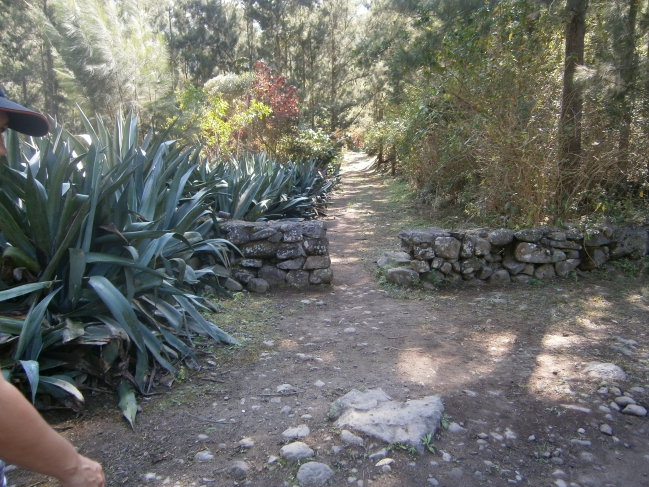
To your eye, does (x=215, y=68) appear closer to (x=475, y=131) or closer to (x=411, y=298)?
(x=475, y=131)

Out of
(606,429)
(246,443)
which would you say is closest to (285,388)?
(246,443)

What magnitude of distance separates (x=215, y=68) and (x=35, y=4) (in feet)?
49.0

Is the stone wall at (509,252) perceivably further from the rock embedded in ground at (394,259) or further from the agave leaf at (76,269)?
the agave leaf at (76,269)

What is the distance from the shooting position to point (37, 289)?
268cm

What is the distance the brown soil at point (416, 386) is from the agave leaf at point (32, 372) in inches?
13.5

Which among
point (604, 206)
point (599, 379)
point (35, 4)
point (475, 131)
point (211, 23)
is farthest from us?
point (211, 23)

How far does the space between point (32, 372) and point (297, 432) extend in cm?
127

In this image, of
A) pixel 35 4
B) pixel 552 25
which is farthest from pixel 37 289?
pixel 35 4

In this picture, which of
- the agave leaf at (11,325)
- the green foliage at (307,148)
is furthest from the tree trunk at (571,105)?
the green foliage at (307,148)

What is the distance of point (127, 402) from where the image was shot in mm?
2645

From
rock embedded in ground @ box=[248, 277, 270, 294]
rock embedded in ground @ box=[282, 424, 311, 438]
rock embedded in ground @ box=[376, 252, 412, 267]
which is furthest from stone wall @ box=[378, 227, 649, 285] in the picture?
rock embedded in ground @ box=[282, 424, 311, 438]

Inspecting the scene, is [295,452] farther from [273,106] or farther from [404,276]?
[273,106]

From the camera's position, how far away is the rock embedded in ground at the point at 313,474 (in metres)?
2.11

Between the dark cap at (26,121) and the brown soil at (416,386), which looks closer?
the dark cap at (26,121)
